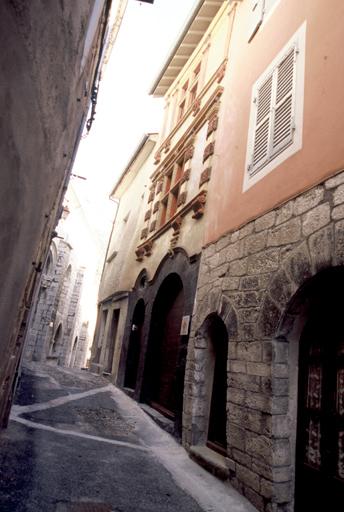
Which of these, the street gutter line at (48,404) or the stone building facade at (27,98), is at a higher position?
the stone building facade at (27,98)

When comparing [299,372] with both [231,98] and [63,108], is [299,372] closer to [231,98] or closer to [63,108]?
[63,108]

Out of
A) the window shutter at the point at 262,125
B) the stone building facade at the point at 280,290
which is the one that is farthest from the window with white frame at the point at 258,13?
the window shutter at the point at 262,125

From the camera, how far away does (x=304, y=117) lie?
12.8ft

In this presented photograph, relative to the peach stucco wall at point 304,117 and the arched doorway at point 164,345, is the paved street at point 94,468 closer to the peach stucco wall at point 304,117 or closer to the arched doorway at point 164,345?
the arched doorway at point 164,345

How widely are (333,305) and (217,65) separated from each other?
6.98 meters

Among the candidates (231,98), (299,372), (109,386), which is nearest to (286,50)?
(231,98)

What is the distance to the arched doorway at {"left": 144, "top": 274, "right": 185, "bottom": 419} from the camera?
6641mm

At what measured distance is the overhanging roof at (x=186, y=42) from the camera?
9291 mm

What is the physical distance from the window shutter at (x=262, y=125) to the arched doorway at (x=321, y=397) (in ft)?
6.88

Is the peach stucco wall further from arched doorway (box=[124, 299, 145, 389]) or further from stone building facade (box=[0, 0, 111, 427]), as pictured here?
arched doorway (box=[124, 299, 145, 389])

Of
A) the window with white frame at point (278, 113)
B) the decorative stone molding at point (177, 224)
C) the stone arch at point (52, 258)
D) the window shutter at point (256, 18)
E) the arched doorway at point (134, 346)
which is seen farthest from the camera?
the stone arch at point (52, 258)

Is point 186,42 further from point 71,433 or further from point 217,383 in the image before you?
point 71,433

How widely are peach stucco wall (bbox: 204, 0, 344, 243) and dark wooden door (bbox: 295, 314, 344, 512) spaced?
4.73 ft

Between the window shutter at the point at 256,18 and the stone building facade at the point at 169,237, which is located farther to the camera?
the stone building facade at the point at 169,237
